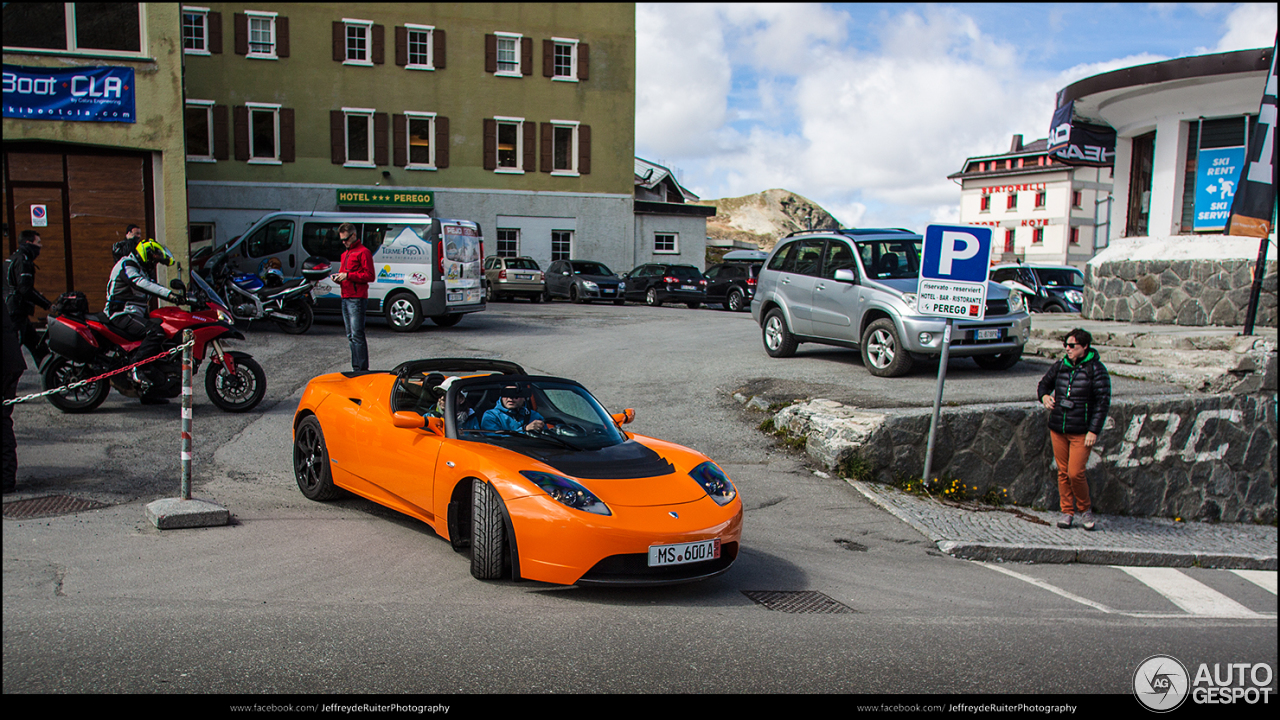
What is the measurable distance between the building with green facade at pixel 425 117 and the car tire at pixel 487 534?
1143 inches

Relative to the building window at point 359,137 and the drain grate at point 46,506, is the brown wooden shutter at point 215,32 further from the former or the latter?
the drain grate at point 46,506

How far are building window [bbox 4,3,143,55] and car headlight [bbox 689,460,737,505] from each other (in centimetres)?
1605

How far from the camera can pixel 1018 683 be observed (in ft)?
14.3

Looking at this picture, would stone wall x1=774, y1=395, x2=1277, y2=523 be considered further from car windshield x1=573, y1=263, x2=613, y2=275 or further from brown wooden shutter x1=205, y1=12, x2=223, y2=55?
brown wooden shutter x1=205, y1=12, x2=223, y2=55

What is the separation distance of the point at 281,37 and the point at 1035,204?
50.3 metres

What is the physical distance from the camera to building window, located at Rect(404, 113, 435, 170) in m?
34.3

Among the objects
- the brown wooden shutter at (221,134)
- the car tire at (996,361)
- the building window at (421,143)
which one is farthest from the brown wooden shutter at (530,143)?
the car tire at (996,361)

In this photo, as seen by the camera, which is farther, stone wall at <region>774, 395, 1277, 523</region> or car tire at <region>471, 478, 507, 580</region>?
stone wall at <region>774, 395, 1277, 523</region>

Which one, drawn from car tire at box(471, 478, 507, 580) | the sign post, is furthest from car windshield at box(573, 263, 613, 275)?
car tire at box(471, 478, 507, 580)

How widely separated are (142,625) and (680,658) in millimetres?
2650

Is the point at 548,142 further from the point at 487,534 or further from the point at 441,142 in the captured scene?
the point at 487,534

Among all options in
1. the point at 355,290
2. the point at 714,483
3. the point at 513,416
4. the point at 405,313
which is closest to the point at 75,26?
the point at 405,313

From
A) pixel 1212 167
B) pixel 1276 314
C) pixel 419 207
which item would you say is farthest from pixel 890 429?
pixel 419 207

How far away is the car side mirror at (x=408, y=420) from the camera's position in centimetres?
600
